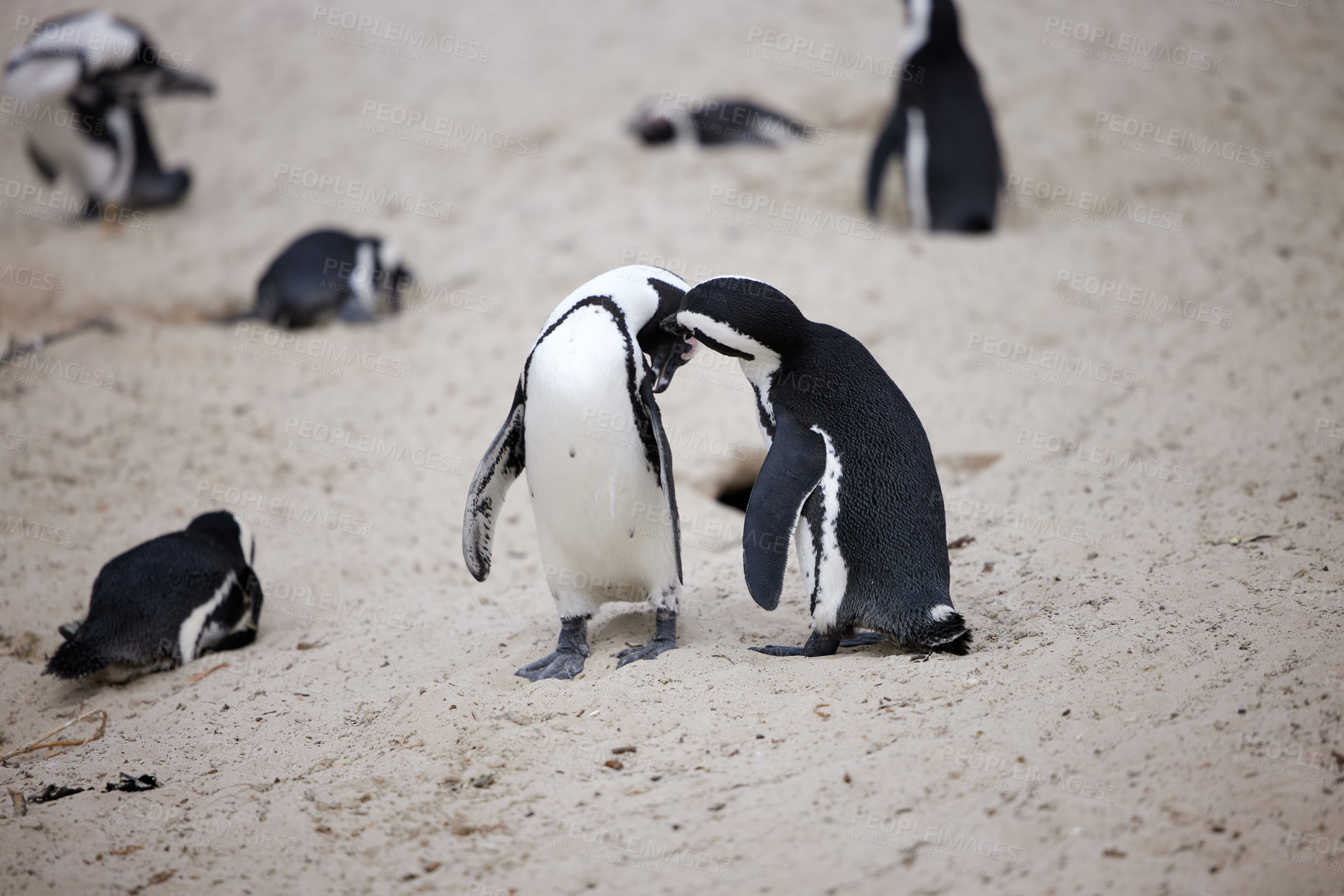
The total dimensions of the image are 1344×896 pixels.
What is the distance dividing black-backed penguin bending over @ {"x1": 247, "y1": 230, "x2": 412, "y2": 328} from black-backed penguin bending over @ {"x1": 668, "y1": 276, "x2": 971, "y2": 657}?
13.0 feet

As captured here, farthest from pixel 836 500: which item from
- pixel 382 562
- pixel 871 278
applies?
pixel 871 278

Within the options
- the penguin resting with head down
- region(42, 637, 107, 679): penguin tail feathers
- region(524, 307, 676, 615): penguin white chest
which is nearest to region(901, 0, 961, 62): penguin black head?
the penguin resting with head down

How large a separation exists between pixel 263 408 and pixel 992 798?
459 centimetres

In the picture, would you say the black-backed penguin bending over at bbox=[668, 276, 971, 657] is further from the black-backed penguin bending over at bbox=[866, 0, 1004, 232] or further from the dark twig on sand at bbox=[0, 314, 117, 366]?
the dark twig on sand at bbox=[0, 314, 117, 366]

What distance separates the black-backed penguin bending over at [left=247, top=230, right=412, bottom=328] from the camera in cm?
625

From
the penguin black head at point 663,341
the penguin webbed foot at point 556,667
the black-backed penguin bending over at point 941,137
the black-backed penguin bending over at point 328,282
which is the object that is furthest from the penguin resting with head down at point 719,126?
the penguin webbed foot at point 556,667

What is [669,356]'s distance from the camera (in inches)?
124

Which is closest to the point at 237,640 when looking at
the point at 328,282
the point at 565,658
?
the point at 565,658

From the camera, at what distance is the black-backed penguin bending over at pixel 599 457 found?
2979 mm

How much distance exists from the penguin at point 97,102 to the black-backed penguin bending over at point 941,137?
5316mm

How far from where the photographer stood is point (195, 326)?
6.31 meters

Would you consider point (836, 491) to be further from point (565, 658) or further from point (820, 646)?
point (565, 658)

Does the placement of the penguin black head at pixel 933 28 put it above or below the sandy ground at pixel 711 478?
above

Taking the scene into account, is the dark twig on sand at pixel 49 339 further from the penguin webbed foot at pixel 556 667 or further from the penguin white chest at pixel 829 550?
the penguin white chest at pixel 829 550
